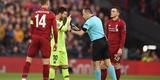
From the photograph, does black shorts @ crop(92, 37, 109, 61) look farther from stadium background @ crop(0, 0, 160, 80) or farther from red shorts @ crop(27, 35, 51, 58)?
stadium background @ crop(0, 0, 160, 80)

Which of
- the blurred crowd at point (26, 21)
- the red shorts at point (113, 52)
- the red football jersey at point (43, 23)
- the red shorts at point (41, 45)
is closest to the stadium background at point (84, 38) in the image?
the blurred crowd at point (26, 21)

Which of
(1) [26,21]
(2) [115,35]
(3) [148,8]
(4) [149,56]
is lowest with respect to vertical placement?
(4) [149,56]

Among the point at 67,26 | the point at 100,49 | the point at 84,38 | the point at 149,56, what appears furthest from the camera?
the point at 84,38

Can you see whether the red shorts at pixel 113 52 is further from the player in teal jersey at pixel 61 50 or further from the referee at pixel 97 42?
the player in teal jersey at pixel 61 50

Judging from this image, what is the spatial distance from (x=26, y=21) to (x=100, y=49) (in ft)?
37.7

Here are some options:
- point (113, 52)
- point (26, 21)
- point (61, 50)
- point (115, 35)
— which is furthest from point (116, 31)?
point (26, 21)

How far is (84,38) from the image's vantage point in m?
31.4

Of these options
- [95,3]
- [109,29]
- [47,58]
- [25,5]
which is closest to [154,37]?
[95,3]

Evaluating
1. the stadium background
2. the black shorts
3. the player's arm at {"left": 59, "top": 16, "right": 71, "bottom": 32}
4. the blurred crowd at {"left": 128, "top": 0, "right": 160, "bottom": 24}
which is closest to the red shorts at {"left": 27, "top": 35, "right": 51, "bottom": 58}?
the black shorts

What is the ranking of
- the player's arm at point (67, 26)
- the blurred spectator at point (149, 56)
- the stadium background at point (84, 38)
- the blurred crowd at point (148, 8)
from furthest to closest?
1. the blurred crowd at point (148, 8)
2. the blurred spectator at point (149, 56)
3. the stadium background at point (84, 38)
4. the player's arm at point (67, 26)

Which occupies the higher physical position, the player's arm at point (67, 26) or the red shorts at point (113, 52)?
the player's arm at point (67, 26)

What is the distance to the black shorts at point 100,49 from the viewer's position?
2008 centimetres

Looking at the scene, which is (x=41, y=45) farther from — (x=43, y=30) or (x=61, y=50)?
(x=61, y=50)

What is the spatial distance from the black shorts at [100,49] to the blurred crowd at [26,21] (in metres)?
10.3
